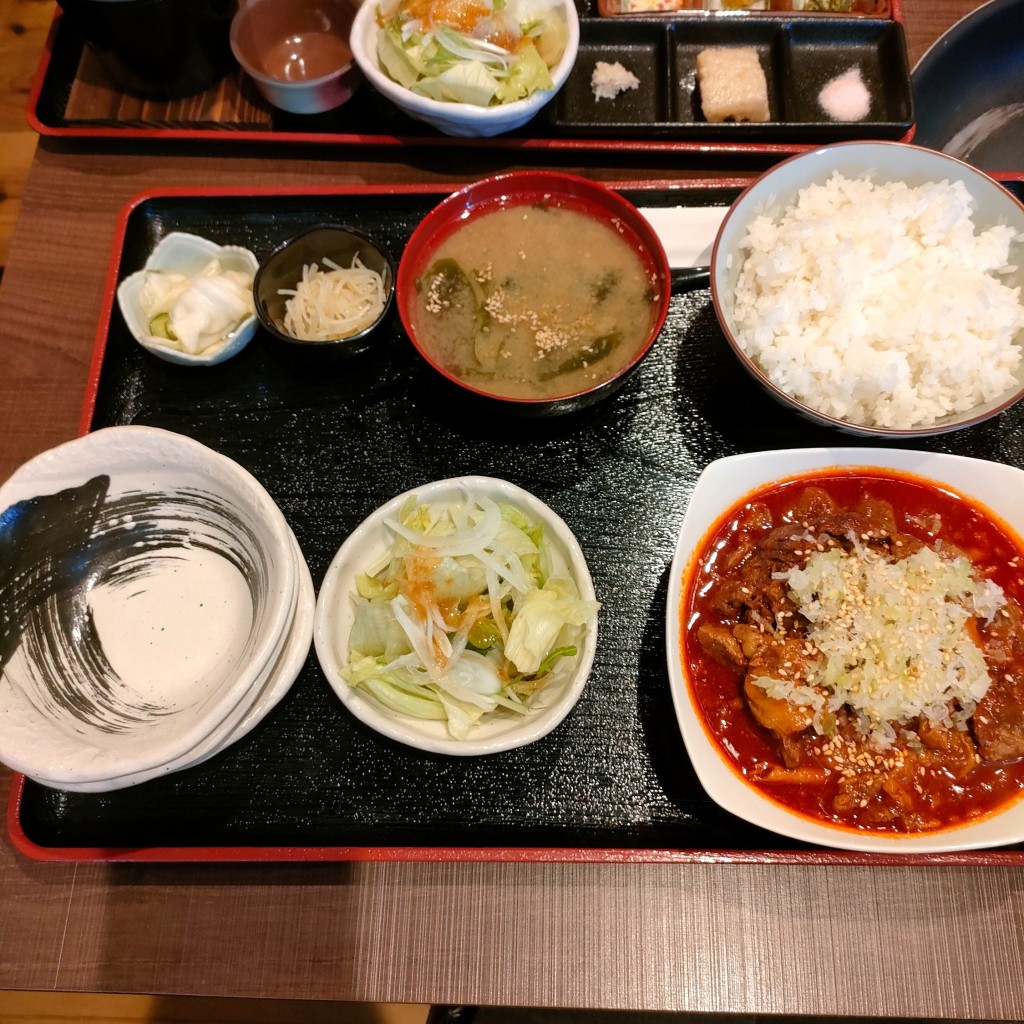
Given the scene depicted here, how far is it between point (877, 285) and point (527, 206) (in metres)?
1.13

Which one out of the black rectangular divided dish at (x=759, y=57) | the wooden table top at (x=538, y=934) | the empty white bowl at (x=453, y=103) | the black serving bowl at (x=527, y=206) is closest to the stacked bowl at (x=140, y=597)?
the wooden table top at (x=538, y=934)

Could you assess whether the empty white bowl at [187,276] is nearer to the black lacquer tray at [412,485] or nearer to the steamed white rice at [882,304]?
the black lacquer tray at [412,485]

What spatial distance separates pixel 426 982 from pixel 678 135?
2.81 metres

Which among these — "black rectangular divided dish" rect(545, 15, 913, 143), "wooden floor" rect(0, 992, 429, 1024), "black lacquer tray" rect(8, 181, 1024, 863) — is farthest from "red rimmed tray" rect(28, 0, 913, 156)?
"wooden floor" rect(0, 992, 429, 1024)

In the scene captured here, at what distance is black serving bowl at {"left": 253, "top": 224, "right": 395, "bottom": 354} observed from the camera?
2238 mm

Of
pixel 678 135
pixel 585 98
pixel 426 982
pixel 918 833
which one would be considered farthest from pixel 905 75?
pixel 426 982

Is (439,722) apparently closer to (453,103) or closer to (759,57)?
(453,103)

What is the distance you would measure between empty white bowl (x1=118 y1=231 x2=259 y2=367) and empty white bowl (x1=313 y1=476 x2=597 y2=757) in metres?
0.84

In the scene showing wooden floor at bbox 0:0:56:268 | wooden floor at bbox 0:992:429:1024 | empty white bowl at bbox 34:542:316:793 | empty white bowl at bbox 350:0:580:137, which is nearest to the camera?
empty white bowl at bbox 34:542:316:793

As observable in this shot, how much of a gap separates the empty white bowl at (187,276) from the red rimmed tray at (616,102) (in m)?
0.62

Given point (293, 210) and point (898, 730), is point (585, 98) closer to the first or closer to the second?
point (293, 210)

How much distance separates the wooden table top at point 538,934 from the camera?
6.11 ft

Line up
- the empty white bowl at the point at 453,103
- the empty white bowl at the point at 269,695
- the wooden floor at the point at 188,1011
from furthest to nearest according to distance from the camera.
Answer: the wooden floor at the point at 188,1011 < the empty white bowl at the point at 453,103 < the empty white bowl at the point at 269,695

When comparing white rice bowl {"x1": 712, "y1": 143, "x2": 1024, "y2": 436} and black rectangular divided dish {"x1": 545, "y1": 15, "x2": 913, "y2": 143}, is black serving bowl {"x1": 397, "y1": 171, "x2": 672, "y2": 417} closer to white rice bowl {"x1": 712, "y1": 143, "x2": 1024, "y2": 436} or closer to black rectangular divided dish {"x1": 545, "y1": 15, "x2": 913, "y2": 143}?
white rice bowl {"x1": 712, "y1": 143, "x2": 1024, "y2": 436}
